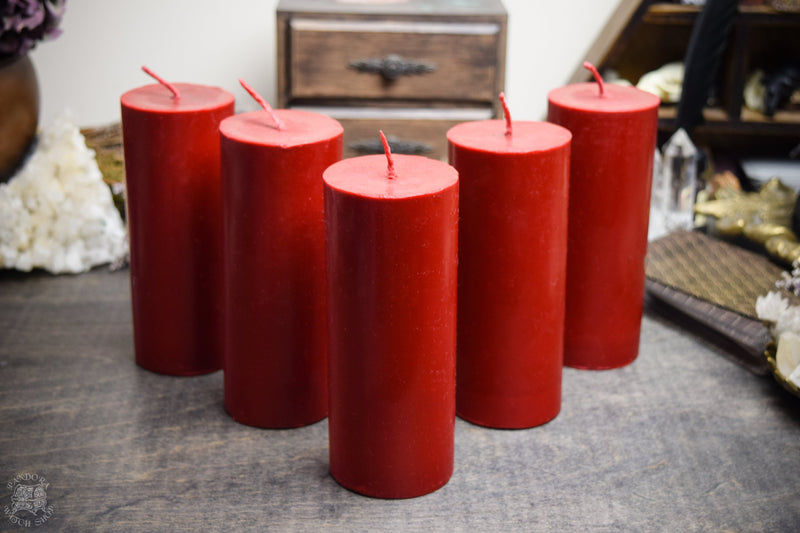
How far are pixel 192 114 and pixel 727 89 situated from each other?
1021 mm

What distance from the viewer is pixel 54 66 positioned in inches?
75.5

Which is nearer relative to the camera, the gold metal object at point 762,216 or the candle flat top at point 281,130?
the candle flat top at point 281,130

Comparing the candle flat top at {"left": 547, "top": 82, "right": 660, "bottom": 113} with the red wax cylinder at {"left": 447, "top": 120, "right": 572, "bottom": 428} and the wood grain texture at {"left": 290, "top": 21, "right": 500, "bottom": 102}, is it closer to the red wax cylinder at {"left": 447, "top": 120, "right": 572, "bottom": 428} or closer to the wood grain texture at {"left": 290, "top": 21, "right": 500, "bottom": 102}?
the red wax cylinder at {"left": 447, "top": 120, "right": 572, "bottom": 428}

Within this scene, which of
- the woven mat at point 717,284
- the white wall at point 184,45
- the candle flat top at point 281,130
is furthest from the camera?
the white wall at point 184,45

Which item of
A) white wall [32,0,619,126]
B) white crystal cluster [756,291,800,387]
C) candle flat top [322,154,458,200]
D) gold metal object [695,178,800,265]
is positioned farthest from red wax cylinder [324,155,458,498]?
white wall [32,0,619,126]

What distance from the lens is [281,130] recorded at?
2.93 feet

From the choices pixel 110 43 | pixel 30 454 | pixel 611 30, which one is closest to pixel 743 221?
pixel 611 30

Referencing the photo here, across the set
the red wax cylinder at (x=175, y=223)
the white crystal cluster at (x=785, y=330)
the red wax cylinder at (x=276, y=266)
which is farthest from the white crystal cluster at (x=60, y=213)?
the white crystal cluster at (x=785, y=330)

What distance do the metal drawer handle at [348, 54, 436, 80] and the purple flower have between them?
513mm

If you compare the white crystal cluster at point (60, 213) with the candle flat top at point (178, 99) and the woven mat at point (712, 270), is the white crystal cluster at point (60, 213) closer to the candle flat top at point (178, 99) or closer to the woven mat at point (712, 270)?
the candle flat top at point (178, 99)

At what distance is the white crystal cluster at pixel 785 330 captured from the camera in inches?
37.0

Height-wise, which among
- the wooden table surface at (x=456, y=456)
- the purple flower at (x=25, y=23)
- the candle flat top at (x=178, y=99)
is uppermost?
the purple flower at (x=25, y=23)

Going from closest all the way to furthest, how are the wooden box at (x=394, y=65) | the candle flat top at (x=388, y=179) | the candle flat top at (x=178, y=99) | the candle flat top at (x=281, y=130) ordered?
the candle flat top at (x=388, y=179)
the candle flat top at (x=281, y=130)
the candle flat top at (x=178, y=99)
the wooden box at (x=394, y=65)

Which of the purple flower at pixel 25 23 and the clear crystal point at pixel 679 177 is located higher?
the purple flower at pixel 25 23
